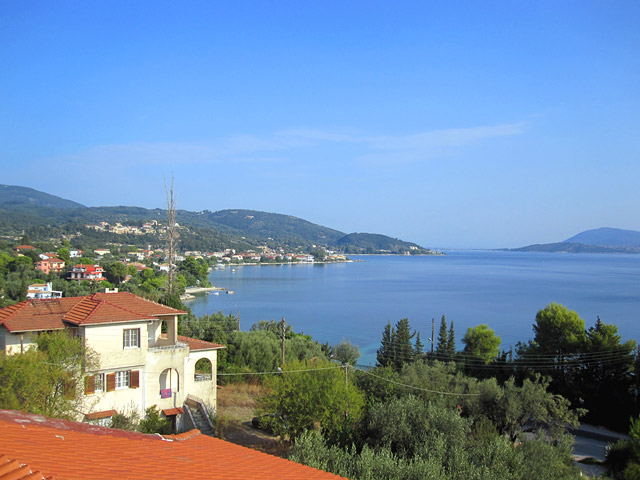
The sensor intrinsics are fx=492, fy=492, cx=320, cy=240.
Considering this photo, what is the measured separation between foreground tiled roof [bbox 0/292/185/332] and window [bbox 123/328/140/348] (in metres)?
0.39

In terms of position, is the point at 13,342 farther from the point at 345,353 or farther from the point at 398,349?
the point at 398,349

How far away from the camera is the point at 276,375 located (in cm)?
1445

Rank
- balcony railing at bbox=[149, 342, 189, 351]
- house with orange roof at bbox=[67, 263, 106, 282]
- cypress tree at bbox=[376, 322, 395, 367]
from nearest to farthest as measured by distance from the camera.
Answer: balcony railing at bbox=[149, 342, 189, 351]
cypress tree at bbox=[376, 322, 395, 367]
house with orange roof at bbox=[67, 263, 106, 282]

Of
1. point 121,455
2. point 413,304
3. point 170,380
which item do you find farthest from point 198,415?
point 413,304

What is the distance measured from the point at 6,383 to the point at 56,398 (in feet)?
4.16

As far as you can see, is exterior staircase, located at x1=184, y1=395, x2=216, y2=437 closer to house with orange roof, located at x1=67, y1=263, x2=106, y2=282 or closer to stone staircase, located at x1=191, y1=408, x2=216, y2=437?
stone staircase, located at x1=191, y1=408, x2=216, y2=437

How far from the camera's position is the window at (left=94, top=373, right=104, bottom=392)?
513 inches

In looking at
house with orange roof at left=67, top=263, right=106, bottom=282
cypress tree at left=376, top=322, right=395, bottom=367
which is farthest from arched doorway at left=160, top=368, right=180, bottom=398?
house with orange roof at left=67, top=263, right=106, bottom=282

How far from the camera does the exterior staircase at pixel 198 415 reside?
1401 centimetres

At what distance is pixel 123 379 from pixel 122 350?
0.83 meters

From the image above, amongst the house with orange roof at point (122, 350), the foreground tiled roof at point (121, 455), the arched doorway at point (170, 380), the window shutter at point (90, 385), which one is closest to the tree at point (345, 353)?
the house with orange roof at point (122, 350)

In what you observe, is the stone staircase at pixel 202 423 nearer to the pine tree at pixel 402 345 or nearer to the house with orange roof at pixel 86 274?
the pine tree at pixel 402 345

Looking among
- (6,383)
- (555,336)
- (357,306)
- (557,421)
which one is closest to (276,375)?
(6,383)

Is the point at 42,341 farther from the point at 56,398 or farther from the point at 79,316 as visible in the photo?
the point at 56,398
